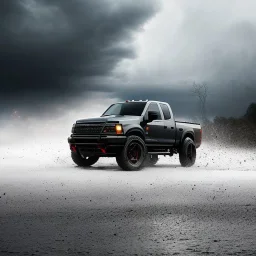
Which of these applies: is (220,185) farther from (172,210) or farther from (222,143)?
(222,143)

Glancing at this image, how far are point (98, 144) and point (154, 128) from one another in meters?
2.30

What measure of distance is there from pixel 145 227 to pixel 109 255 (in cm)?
181

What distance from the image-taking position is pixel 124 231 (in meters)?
7.55

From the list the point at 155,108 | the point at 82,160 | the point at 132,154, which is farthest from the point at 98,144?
the point at 155,108

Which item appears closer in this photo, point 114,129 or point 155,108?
point 114,129

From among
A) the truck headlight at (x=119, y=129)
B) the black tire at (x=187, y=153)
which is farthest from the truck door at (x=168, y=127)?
the truck headlight at (x=119, y=129)

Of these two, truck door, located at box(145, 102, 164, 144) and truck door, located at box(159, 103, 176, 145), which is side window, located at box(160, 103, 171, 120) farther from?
truck door, located at box(145, 102, 164, 144)

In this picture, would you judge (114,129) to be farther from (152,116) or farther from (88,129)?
(152,116)

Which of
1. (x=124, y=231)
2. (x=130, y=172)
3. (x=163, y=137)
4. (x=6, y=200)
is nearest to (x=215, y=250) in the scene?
(x=124, y=231)

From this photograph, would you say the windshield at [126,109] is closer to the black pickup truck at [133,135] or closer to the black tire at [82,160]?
the black pickup truck at [133,135]

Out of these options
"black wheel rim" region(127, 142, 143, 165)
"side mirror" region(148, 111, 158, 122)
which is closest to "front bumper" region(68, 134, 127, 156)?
"black wheel rim" region(127, 142, 143, 165)

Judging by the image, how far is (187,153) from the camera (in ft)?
67.0

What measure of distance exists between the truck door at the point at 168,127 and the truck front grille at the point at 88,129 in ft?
8.72

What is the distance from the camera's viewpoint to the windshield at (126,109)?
62.4ft
